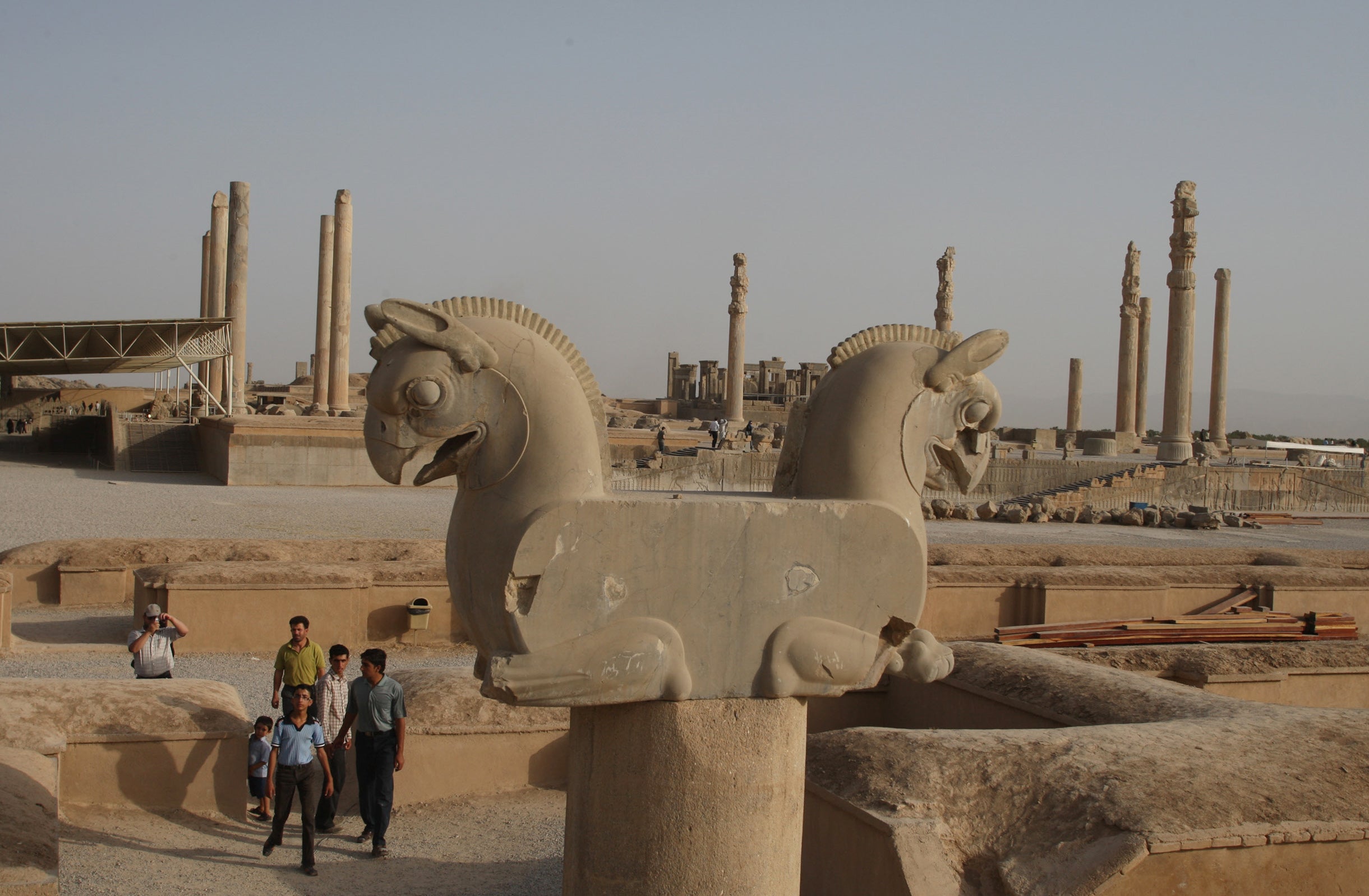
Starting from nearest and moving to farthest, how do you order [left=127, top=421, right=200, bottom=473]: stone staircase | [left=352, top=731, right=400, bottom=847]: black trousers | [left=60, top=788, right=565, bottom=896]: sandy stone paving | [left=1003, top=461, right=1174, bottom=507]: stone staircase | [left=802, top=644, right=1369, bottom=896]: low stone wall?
1. [left=802, top=644, right=1369, bottom=896]: low stone wall
2. [left=60, top=788, right=565, bottom=896]: sandy stone paving
3. [left=352, top=731, right=400, bottom=847]: black trousers
4. [left=1003, top=461, right=1174, bottom=507]: stone staircase
5. [left=127, top=421, right=200, bottom=473]: stone staircase

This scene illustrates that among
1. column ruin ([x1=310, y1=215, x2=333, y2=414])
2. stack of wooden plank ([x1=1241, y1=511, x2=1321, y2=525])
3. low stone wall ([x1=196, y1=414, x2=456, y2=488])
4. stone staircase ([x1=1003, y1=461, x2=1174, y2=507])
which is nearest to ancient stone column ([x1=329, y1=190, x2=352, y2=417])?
column ruin ([x1=310, y1=215, x2=333, y2=414])

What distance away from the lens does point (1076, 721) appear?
6.45 m

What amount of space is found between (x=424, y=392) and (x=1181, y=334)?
29503mm

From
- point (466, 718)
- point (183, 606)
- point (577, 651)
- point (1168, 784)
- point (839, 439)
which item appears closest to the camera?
point (577, 651)

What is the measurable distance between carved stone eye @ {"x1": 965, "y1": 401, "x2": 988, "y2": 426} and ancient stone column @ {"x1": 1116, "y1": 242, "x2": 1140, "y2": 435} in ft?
124

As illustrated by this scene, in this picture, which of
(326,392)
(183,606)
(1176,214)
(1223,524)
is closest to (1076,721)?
(183,606)

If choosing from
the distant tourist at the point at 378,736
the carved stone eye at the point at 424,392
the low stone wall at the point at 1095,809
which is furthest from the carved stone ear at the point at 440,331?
the distant tourist at the point at 378,736

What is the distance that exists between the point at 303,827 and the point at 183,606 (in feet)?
15.6

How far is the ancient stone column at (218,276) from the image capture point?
31438 millimetres

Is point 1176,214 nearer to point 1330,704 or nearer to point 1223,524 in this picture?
point 1223,524

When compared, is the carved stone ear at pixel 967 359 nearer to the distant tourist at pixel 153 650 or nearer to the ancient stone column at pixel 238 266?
the distant tourist at pixel 153 650

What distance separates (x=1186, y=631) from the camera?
9906mm

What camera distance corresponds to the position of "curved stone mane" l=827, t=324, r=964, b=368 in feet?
13.1

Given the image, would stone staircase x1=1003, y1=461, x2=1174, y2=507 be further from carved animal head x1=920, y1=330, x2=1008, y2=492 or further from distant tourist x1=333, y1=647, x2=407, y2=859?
carved animal head x1=920, y1=330, x2=1008, y2=492
